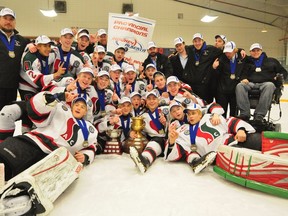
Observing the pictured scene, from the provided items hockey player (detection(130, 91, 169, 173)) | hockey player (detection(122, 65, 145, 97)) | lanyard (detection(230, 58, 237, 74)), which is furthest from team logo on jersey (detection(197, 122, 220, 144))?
lanyard (detection(230, 58, 237, 74))

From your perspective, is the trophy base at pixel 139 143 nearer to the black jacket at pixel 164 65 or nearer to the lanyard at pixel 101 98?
the lanyard at pixel 101 98

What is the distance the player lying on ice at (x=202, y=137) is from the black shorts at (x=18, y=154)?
1026 millimetres

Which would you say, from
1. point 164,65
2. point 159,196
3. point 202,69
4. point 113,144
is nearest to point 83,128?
point 113,144

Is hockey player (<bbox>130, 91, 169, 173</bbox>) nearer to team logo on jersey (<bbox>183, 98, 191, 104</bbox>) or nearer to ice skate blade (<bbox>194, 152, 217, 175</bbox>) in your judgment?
team logo on jersey (<bbox>183, 98, 191, 104</bbox>)

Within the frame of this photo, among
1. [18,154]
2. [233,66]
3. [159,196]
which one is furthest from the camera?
[233,66]

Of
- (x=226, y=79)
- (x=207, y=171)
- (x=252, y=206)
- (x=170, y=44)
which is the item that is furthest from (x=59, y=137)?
(x=170, y=44)

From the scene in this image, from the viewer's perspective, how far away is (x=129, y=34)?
16.7 ft

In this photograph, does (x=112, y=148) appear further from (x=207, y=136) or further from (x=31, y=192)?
(x=31, y=192)

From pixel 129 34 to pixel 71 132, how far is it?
2.99 metres

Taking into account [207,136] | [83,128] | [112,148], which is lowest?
[112,148]

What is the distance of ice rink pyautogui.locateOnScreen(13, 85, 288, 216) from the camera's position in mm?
1831

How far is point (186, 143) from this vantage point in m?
2.92

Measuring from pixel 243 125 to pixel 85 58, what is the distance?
7.28 feet

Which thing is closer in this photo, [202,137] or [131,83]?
[202,137]
